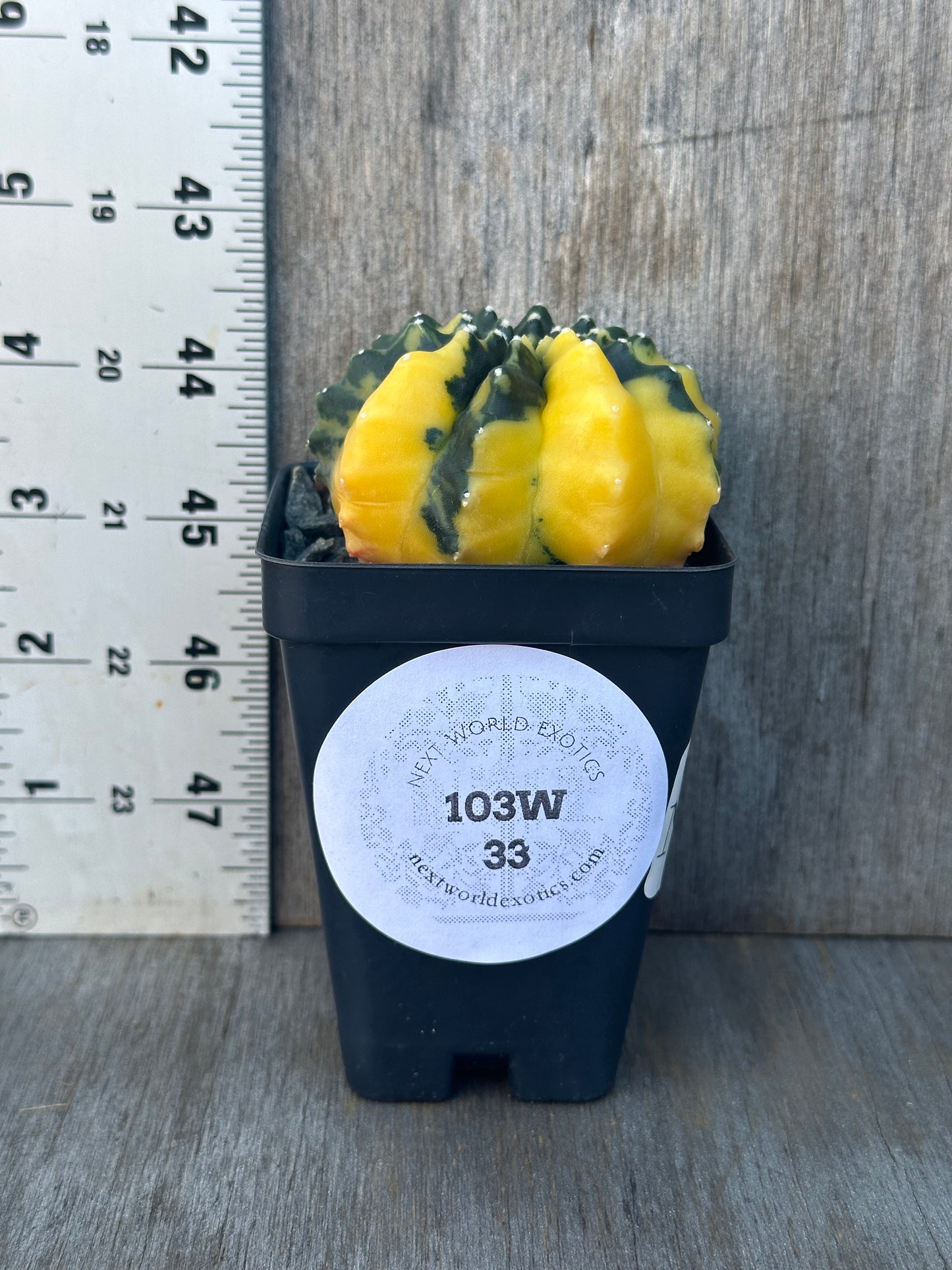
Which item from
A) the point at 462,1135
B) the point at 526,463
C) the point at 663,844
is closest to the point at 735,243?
the point at 526,463

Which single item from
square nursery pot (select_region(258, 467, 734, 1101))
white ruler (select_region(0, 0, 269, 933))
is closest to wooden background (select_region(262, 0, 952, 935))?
white ruler (select_region(0, 0, 269, 933))

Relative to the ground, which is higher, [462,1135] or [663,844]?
[663,844]

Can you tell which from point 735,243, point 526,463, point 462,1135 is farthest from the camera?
point 735,243

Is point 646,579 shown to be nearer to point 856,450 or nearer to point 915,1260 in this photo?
point 856,450

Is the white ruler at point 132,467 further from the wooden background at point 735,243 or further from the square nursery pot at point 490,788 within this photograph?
the square nursery pot at point 490,788

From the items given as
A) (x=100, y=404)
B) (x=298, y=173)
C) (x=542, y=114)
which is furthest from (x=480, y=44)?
(x=100, y=404)

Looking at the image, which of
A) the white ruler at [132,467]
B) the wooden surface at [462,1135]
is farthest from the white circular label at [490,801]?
the white ruler at [132,467]

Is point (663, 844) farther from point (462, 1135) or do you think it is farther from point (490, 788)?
point (462, 1135)
